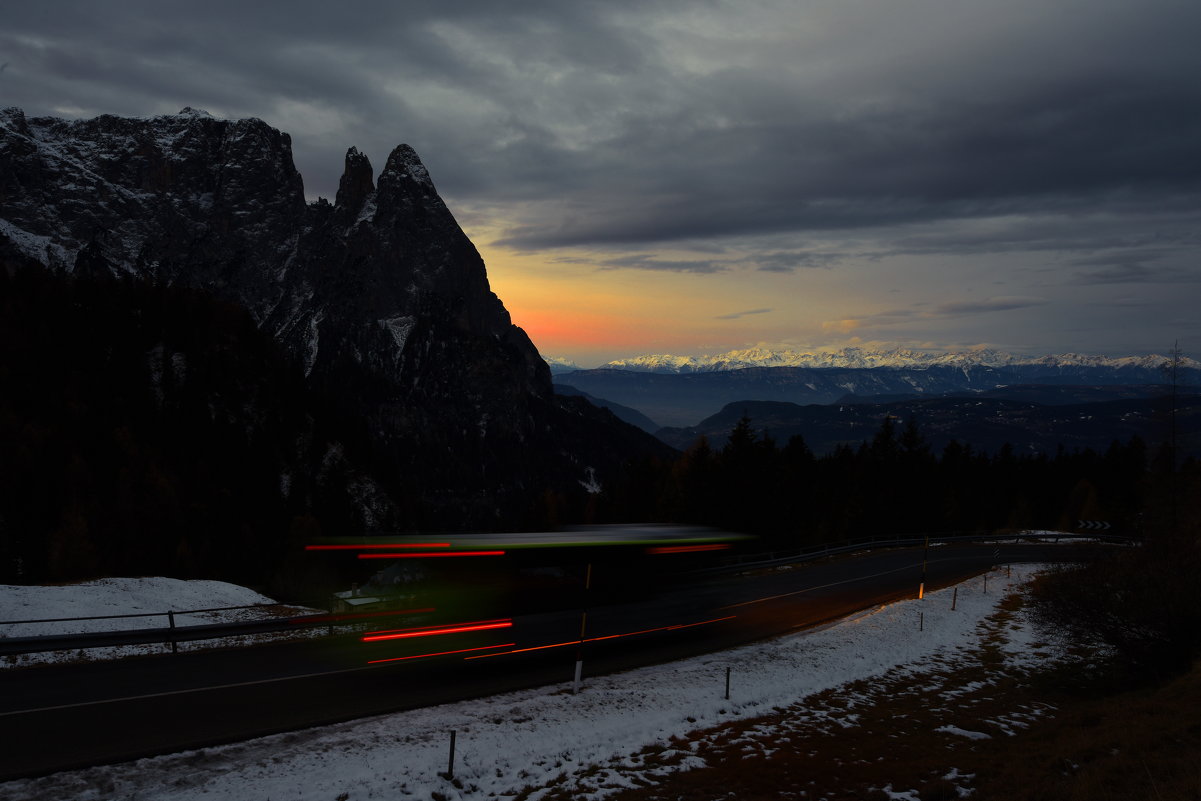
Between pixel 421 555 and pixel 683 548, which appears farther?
pixel 683 548

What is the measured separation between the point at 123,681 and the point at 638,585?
52.5 ft

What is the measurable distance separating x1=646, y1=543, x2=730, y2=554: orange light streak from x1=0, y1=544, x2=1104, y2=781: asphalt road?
226 centimetres

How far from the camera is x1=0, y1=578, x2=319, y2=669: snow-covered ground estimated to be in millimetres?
20047

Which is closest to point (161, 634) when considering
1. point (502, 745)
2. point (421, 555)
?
point (421, 555)

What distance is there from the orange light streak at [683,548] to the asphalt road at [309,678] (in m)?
2.26

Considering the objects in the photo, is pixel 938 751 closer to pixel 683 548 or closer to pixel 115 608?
pixel 683 548

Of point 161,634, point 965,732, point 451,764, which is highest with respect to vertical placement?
point 451,764

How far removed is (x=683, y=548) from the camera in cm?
2584

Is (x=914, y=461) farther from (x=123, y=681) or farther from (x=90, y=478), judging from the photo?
(x=90, y=478)

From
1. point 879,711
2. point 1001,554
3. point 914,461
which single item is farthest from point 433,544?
point 914,461

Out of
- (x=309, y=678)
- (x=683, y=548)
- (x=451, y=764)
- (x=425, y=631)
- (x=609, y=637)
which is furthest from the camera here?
(x=683, y=548)

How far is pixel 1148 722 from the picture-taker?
1416 centimetres

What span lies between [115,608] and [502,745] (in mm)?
20896

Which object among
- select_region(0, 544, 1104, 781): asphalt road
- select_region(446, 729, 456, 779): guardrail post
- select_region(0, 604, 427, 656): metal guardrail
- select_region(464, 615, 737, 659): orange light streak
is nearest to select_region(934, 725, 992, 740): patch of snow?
select_region(0, 544, 1104, 781): asphalt road
